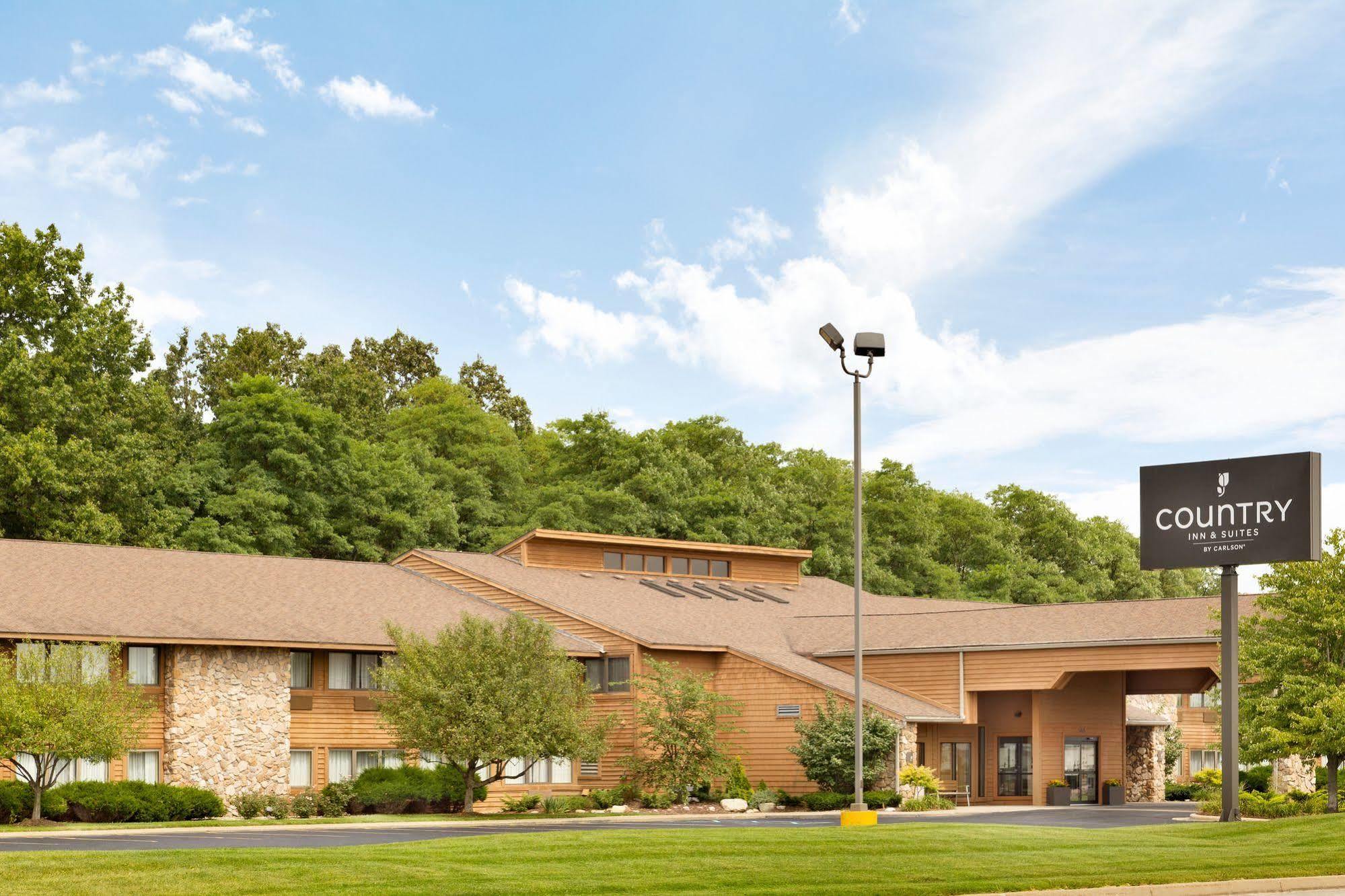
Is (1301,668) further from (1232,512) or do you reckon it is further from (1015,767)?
(1015,767)

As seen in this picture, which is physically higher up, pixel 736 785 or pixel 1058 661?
pixel 1058 661

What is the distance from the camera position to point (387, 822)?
32.0m

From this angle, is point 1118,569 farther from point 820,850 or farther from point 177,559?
point 820,850

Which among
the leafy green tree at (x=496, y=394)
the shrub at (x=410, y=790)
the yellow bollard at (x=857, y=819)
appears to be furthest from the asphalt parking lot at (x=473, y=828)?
the leafy green tree at (x=496, y=394)

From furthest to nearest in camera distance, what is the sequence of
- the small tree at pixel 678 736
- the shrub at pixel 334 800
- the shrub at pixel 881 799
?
the small tree at pixel 678 736, the shrub at pixel 881 799, the shrub at pixel 334 800

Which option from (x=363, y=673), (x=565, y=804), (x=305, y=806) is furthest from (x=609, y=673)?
(x=305, y=806)

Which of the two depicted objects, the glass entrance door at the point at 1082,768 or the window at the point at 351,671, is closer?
the window at the point at 351,671

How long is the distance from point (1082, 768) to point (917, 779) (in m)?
8.79

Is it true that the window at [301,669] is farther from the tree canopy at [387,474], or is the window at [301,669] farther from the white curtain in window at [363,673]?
the tree canopy at [387,474]

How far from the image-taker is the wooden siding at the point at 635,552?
166 ft

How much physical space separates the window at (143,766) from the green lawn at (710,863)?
16644 millimetres

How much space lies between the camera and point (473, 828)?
29641mm

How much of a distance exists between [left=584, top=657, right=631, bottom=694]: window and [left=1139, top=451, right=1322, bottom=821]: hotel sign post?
50.7 feet

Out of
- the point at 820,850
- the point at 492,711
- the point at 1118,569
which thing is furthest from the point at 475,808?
the point at 1118,569
